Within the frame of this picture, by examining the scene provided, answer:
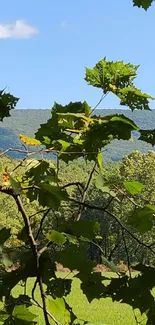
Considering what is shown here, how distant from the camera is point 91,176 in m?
0.80

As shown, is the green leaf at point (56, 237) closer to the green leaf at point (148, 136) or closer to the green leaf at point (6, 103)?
the green leaf at point (148, 136)

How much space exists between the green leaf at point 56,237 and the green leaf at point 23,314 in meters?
0.09

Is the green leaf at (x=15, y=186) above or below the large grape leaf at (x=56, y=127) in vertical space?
below

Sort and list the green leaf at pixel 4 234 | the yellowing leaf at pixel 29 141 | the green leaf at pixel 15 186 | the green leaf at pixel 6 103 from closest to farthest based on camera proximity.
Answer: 1. the green leaf at pixel 15 186
2. the green leaf at pixel 4 234
3. the yellowing leaf at pixel 29 141
4. the green leaf at pixel 6 103

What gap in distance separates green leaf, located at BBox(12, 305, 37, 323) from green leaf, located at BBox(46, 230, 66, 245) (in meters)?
0.09

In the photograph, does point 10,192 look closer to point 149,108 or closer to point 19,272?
point 19,272

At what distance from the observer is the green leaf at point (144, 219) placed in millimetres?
745

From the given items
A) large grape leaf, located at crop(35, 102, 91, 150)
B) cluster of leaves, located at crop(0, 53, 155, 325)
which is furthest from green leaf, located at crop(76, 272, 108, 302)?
large grape leaf, located at crop(35, 102, 91, 150)

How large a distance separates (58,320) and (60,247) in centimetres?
10

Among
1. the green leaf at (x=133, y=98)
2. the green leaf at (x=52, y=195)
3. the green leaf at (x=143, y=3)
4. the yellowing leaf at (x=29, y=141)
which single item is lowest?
the green leaf at (x=52, y=195)

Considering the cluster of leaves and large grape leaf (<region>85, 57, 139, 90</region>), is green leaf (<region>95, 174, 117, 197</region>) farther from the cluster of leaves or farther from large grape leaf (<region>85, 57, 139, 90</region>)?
large grape leaf (<region>85, 57, 139, 90</region>)

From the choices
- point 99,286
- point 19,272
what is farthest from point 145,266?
point 19,272

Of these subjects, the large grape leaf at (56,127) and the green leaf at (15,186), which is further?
the large grape leaf at (56,127)

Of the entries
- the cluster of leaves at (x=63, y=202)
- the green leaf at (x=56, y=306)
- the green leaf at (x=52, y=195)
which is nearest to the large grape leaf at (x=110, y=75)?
the cluster of leaves at (x=63, y=202)
